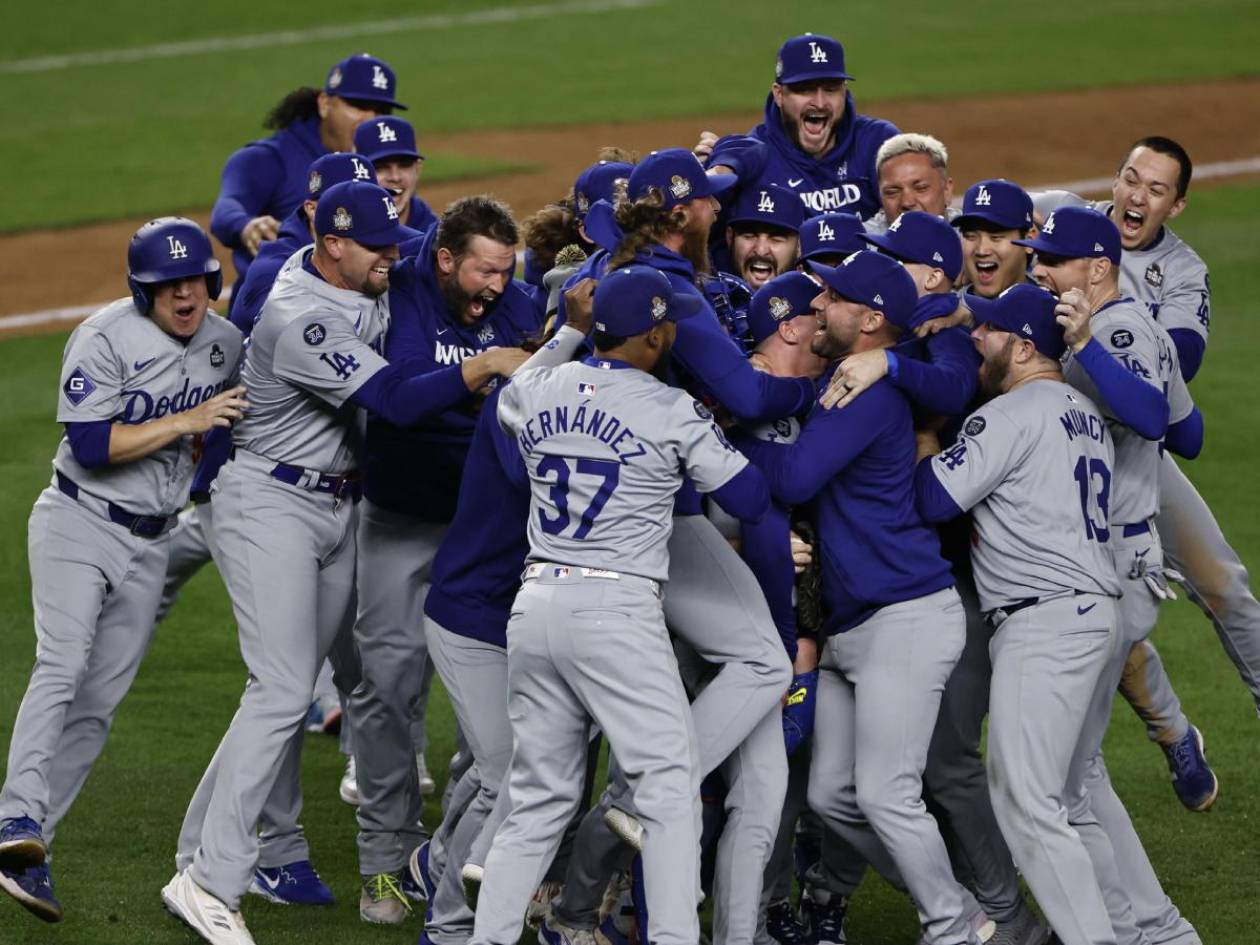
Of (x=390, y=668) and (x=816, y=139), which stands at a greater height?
(x=816, y=139)

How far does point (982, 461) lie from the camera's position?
5.56 meters

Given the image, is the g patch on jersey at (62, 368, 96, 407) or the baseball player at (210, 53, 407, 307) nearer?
the g patch on jersey at (62, 368, 96, 407)

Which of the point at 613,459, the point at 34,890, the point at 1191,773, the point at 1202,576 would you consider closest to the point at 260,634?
the point at 34,890

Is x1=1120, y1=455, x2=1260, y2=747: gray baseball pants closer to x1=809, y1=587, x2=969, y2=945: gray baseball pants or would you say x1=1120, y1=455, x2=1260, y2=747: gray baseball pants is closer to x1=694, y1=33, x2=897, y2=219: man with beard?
x1=809, y1=587, x2=969, y2=945: gray baseball pants

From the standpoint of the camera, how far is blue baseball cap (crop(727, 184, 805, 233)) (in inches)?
253

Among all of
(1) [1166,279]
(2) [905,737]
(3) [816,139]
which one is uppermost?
(3) [816,139]

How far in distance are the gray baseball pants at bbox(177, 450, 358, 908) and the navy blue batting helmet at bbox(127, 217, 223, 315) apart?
604mm

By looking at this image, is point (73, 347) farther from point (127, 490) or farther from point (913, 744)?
point (913, 744)

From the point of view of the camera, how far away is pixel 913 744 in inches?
219

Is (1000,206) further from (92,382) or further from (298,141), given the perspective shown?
(298,141)

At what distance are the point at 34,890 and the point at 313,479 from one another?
1.49 metres

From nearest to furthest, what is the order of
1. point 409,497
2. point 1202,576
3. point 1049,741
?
point 1049,741 < point 409,497 < point 1202,576

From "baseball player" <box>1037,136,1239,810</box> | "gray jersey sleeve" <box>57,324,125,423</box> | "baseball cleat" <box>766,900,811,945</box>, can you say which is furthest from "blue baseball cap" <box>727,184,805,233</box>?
"baseball cleat" <box>766,900,811,945</box>

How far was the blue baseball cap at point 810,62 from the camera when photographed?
7.45 m
